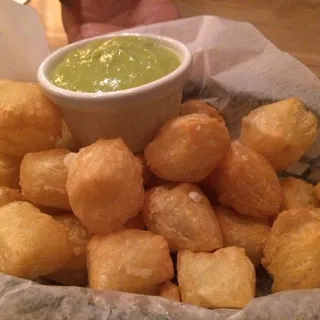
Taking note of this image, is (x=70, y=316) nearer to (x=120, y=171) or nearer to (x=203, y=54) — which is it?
(x=120, y=171)

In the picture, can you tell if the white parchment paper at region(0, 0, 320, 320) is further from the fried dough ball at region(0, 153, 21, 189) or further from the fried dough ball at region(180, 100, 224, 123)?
the fried dough ball at region(0, 153, 21, 189)

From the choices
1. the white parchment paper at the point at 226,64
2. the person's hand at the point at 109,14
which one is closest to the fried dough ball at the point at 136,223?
the white parchment paper at the point at 226,64

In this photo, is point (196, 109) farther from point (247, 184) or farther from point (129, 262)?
point (129, 262)

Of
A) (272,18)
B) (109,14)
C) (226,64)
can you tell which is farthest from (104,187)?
(272,18)

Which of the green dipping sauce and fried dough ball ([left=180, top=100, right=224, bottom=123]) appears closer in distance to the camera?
the green dipping sauce

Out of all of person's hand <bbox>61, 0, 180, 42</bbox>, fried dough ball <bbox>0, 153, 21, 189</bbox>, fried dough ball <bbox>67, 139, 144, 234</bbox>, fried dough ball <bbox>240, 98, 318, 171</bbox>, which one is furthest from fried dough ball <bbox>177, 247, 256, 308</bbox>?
person's hand <bbox>61, 0, 180, 42</bbox>

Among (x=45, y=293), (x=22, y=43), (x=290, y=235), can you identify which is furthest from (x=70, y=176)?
(x=22, y=43)

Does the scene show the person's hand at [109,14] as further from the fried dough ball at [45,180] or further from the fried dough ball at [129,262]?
the fried dough ball at [129,262]
